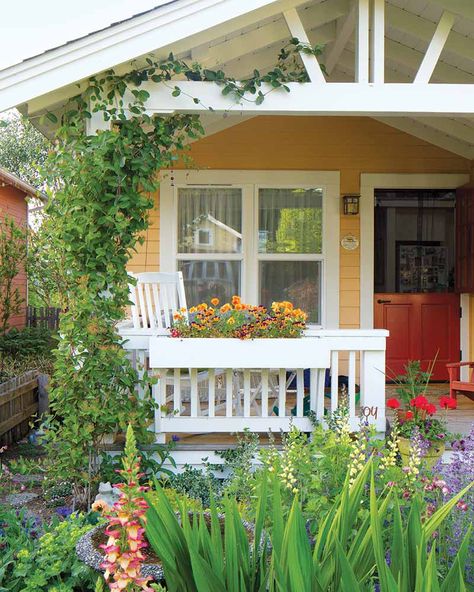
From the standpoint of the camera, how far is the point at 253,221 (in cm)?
726

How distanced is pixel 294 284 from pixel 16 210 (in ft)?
23.7

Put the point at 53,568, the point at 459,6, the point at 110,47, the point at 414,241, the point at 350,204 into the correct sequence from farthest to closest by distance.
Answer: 1. the point at 414,241
2. the point at 350,204
3. the point at 459,6
4. the point at 110,47
5. the point at 53,568

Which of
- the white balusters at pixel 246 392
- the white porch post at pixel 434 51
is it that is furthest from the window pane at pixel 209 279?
the white porch post at pixel 434 51

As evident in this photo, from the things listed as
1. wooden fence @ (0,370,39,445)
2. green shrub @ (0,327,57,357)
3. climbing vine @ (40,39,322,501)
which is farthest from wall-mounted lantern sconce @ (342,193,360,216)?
green shrub @ (0,327,57,357)

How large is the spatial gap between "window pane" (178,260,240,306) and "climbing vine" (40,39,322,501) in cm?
292

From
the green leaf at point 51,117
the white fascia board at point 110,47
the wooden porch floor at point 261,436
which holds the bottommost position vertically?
the wooden porch floor at point 261,436

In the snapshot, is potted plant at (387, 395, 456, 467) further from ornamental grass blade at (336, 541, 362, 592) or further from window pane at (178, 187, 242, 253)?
window pane at (178, 187, 242, 253)

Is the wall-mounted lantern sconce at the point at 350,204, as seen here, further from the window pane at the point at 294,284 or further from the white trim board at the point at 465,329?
the white trim board at the point at 465,329

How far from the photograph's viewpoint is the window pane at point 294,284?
288 inches

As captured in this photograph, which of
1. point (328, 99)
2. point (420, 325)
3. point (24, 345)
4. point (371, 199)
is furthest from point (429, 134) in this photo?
point (24, 345)

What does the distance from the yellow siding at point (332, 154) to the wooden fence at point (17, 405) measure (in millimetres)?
1505

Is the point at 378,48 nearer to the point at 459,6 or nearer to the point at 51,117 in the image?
the point at 459,6

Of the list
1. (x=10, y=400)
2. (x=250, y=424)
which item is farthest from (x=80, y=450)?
(x=10, y=400)

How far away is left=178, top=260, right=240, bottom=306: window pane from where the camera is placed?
7262 millimetres
